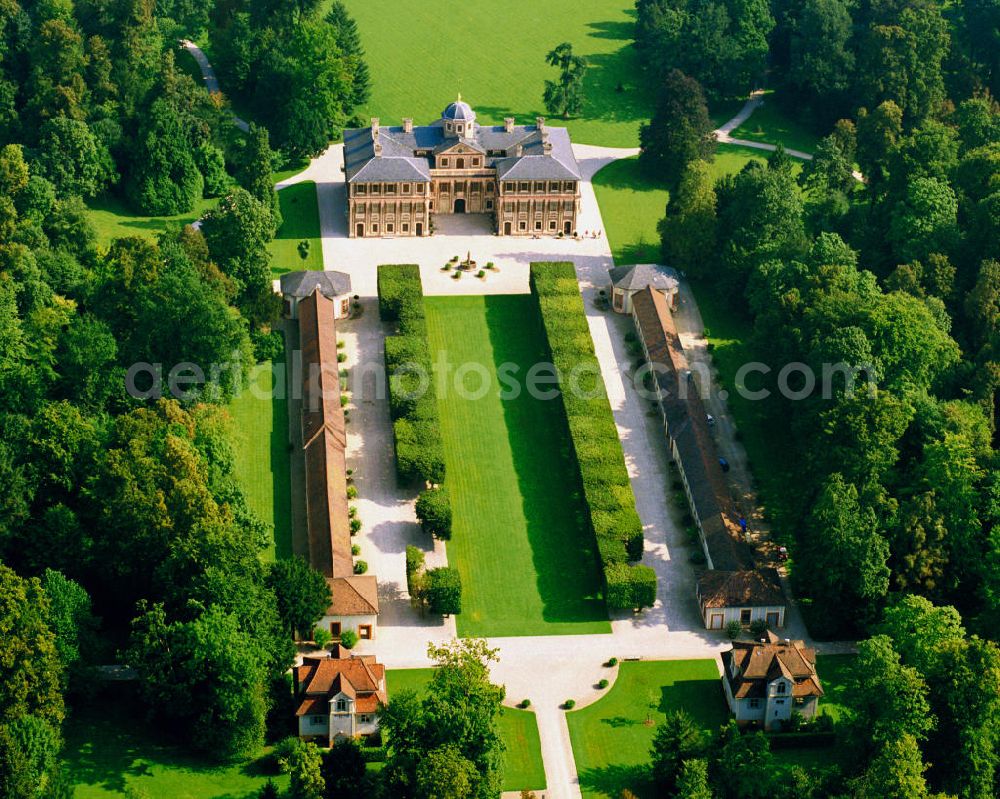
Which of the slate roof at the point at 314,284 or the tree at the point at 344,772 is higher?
the slate roof at the point at 314,284

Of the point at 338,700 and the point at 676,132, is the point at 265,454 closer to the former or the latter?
the point at 338,700

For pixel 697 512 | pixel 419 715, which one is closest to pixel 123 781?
pixel 419 715

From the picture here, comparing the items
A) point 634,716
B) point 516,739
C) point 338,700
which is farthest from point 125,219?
point 634,716

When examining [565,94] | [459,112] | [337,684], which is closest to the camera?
[337,684]

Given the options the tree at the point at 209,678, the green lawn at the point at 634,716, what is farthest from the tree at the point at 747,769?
the tree at the point at 209,678

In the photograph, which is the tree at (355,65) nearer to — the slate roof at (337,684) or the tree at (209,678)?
the slate roof at (337,684)

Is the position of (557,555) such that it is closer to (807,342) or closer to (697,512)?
(697,512)
